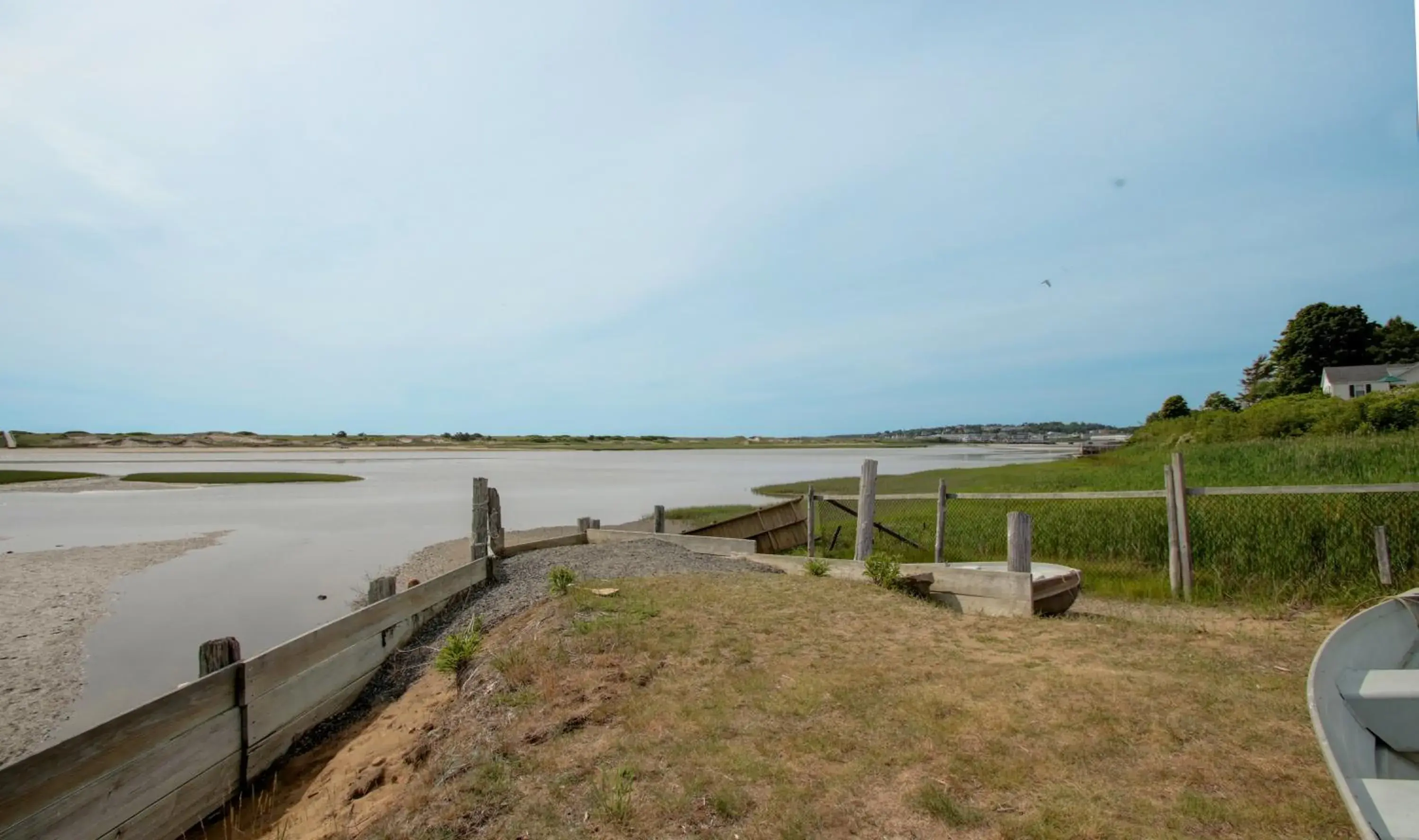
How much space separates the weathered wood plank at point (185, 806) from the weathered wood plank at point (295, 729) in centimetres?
20

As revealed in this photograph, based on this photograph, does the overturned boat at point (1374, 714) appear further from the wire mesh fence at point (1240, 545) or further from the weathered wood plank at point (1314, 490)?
the wire mesh fence at point (1240, 545)

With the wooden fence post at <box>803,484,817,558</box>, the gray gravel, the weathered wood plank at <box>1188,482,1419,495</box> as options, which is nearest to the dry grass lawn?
the gray gravel

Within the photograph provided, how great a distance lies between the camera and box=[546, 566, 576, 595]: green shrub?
8258 millimetres

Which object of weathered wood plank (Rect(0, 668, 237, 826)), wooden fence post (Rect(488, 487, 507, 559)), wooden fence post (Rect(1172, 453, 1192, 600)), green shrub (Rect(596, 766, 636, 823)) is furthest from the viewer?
wooden fence post (Rect(488, 487, 507, 559))

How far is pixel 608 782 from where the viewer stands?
159 inches

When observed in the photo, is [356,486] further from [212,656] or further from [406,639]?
[212,656]

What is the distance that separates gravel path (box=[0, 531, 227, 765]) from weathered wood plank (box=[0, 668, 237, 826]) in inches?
141

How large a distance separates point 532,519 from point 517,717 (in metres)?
20.1

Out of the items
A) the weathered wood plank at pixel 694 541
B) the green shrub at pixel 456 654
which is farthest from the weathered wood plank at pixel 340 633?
the weathered wood plank at pixel 694 541

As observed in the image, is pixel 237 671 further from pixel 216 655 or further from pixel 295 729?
pixel 295 729

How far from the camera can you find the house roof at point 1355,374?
47.1 m

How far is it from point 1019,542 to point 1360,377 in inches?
2292

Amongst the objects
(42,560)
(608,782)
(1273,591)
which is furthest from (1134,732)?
(42,560)

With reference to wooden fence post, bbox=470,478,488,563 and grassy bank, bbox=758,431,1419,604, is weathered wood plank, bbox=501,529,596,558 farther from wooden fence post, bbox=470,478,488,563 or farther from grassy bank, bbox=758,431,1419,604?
grassy bank, bbox=758,431,1419,604
